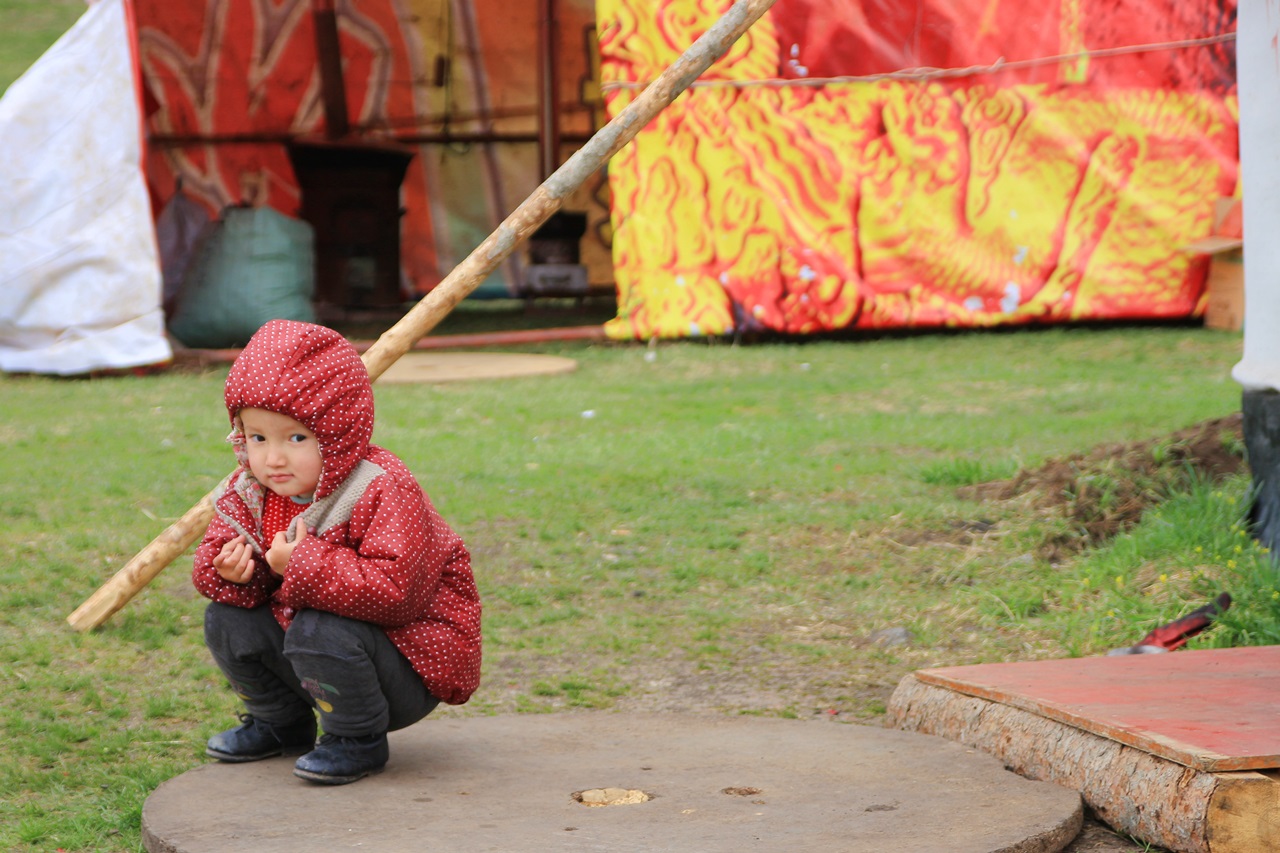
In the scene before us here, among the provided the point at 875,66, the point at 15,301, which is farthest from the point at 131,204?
the point at 875,66

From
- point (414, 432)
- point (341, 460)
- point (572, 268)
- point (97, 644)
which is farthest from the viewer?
point (572, 268)

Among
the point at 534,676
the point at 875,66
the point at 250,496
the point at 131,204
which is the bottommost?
the point at 534,676

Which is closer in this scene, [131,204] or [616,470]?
[616,470]

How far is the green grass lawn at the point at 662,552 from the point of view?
11.0 feet

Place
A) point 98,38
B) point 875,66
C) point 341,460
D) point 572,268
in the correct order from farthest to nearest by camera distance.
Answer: point 572,268 < point 875,66 < point 98,38 < point 341,460

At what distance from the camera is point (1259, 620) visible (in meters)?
3.38

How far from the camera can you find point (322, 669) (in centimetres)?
247

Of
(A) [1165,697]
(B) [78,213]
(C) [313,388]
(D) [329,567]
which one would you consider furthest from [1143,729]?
(B) [78,213]

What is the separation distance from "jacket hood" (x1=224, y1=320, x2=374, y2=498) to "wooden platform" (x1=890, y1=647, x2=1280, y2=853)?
130cm

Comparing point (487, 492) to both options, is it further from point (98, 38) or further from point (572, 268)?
point (572, 268)

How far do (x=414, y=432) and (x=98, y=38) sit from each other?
10.8ft

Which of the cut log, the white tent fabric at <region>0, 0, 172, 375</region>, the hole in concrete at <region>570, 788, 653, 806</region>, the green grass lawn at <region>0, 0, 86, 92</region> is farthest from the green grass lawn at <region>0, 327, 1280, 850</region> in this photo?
the green grass lawn at <region>0, 0, 86, 92</region>

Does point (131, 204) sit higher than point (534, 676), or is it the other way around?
point (131, 204)

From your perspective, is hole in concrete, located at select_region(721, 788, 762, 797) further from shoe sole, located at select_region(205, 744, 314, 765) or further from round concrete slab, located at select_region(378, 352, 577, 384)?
round concrete slab, located at select_region(378, 352, 577, 384)
